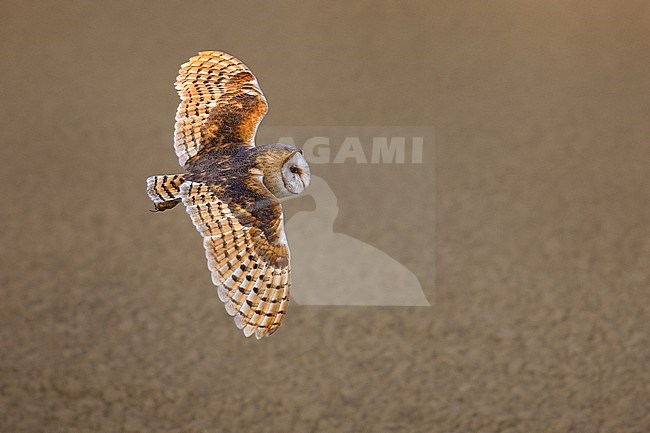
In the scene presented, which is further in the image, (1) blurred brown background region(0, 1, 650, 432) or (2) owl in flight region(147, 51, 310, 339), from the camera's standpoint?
(1) blurred brown background region(0, 1, 650, 432)

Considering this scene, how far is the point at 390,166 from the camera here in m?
1.57

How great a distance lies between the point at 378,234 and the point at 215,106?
3.51ft

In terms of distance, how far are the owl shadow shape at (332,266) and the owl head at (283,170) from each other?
276 millimetres

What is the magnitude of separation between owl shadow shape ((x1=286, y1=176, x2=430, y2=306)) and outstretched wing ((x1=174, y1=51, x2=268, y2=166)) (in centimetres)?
21

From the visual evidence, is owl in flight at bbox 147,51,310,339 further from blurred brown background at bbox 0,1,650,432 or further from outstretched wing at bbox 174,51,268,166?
blurred brown background at bbox 0,1,650,432

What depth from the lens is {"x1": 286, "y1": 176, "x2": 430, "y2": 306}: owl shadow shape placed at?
133cm

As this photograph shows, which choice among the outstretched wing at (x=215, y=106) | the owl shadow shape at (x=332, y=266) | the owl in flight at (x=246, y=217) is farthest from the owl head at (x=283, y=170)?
the owl shadow shape at (x=332, y=266)

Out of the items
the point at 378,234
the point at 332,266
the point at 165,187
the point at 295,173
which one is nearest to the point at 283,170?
the point at 295,173

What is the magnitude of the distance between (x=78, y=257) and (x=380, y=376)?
974 millimetres

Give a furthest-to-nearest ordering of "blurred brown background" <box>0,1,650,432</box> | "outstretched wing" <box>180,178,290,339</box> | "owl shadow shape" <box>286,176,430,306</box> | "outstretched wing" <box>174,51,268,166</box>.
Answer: "blurred brown background" <box>0,1,650,432</box>, "owl shadow shape" <box>286,176,430,306</box>, "outstretched wing" <box>174,51,268,166</box>, "outstretched wing" <box>180,178,290,339</box>

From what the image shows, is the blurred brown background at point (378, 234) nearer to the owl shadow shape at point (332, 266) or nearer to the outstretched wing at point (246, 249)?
the owl shadow shape at point (332, 266)

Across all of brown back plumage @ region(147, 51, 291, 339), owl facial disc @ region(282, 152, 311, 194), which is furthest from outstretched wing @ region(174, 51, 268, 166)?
owl facial disc @ region(282, 152, 311, 194)

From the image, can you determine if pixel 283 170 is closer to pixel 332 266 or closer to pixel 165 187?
pixel 165 187

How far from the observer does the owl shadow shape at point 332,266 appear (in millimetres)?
1330
